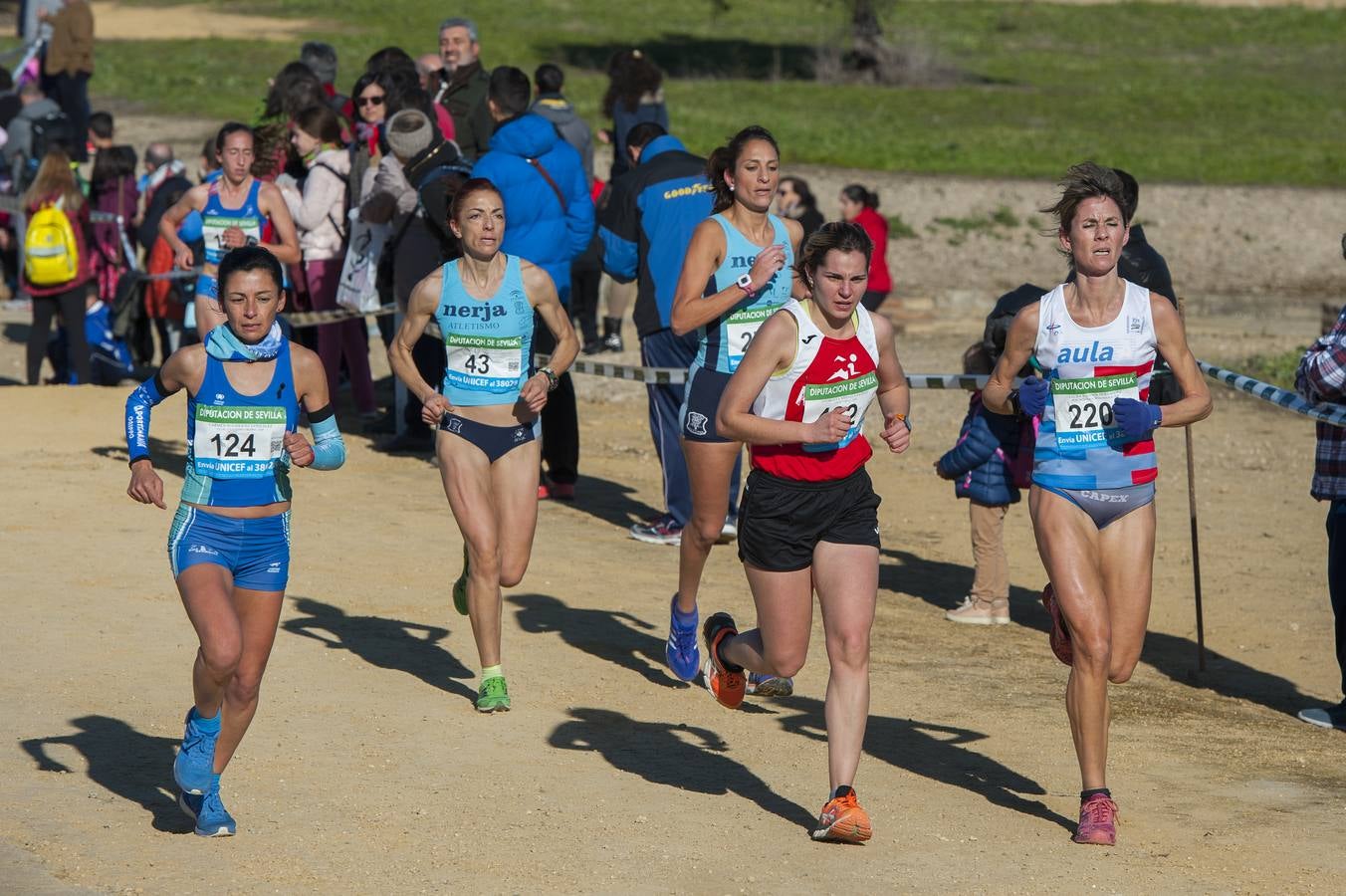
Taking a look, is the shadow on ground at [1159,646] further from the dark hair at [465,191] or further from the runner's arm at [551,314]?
the dark hair at [465,191]

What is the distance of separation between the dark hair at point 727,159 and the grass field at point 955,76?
2252cm

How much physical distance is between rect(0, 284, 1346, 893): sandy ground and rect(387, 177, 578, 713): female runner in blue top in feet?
1.98

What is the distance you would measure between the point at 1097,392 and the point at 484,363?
8.74 ft

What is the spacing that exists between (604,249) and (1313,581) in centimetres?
469

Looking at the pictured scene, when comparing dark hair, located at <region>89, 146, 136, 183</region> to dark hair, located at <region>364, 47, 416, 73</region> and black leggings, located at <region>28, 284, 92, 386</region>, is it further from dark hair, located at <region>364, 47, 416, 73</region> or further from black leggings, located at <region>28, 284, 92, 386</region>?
dark hair, located at <region>364, 47, 416, 73</region>

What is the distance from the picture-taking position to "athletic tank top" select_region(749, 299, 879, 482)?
22.3ft

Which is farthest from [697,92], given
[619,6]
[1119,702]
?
[1119,702]

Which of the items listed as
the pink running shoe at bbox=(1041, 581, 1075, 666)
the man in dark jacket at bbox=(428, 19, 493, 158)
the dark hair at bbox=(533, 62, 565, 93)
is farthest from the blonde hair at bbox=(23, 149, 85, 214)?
the pink running shoe at bbox=(1041, 581, 1075, 666)

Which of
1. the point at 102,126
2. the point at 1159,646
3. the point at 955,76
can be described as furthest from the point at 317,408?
the point at 955,76

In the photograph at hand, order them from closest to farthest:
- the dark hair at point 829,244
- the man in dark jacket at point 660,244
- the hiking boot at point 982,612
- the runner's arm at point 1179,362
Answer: the dark hair at point 829,244, the runner's arm at point 1179,362, the hiking boot at point 982,612, the man in dark jacket at point 660,244

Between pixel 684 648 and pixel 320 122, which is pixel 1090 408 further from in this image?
pixel 320 122

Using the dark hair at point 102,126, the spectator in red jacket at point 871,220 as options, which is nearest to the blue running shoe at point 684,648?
the spectator in red jacket at point 871,220

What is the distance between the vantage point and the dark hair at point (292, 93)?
13719 millimetres

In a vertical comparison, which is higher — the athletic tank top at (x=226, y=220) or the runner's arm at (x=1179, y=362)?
the athletic tank top at (x=226, y=220)
